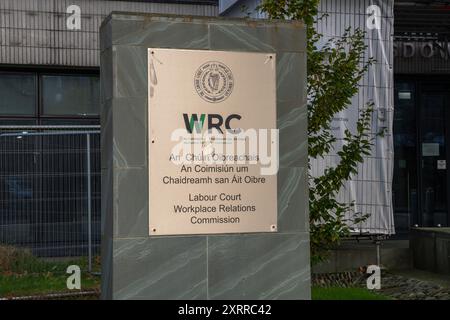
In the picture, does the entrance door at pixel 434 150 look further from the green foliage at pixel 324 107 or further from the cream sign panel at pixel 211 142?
the cream sign panel at pixel 211 142

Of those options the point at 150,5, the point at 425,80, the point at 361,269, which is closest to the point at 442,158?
the point at 425,80

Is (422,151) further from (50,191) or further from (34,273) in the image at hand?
(34,273)

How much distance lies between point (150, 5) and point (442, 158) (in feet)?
20.3

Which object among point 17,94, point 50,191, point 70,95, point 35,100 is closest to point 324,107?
point 50,191

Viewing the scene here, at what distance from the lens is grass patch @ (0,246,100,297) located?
30.0 feet

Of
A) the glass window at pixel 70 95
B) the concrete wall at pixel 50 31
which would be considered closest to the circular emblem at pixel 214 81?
the concrete wall at pixel 50 31

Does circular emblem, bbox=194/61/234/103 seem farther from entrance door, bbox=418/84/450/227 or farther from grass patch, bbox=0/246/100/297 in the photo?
entrance door, bbox=418/84/450/227

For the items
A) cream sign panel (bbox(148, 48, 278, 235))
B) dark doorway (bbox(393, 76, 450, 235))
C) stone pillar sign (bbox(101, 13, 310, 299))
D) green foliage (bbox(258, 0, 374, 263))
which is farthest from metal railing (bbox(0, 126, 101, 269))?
dark doorway (bbox(393, 76, 450, 235))

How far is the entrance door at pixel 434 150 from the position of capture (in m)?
14.4

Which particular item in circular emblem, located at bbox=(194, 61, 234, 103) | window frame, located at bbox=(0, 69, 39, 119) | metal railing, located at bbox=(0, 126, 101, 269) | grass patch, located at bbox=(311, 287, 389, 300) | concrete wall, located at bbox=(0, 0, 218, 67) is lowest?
grass patch, located at bbox=(311, 287, 389, 300)

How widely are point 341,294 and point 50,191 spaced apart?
4.08m

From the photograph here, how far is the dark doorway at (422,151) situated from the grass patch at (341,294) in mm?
5454

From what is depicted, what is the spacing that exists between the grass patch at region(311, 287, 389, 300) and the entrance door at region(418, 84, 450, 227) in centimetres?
566
